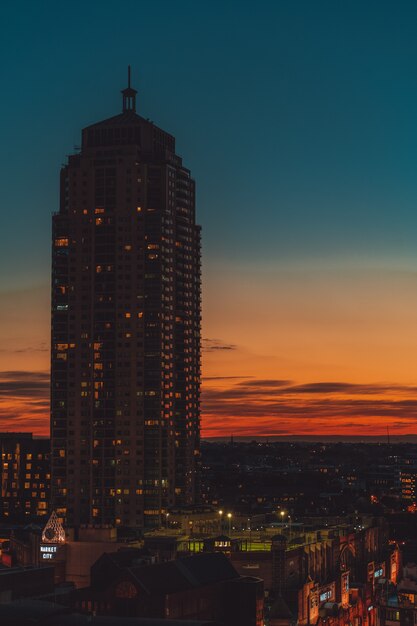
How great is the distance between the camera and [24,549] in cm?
19112

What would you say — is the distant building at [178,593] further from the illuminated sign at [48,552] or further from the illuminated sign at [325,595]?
the illuminated sign at [325,595]

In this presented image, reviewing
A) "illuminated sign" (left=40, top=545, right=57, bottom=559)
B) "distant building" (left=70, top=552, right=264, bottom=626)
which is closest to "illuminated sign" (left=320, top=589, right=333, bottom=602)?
"distant building" (left=70, top=552, right=264, bottom=626)

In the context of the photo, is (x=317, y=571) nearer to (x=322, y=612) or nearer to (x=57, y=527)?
(x=322, y=612)

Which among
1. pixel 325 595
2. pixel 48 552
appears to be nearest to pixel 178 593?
pixel 325 595

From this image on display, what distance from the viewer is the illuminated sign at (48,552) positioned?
590 feet

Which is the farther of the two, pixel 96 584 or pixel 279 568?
pixel 279 568

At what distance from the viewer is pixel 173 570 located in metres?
150

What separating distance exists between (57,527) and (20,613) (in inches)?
1911

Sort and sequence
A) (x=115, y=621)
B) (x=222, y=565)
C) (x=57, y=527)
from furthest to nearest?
(x=57, y=527)
(x=222, y=565)
(x=115, y=621)

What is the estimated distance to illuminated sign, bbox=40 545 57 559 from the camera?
180m

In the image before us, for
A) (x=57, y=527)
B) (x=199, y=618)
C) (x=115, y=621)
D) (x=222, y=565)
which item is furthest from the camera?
(x=57, y=527)

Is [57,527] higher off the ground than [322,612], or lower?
higher

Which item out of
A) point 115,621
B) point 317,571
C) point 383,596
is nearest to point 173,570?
point 115,621

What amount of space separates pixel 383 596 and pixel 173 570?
59.8 m
